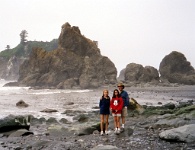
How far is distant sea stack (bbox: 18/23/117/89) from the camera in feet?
308

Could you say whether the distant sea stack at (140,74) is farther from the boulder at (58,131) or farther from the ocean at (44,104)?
the boulder at (58,131)

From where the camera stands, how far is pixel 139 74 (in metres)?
101

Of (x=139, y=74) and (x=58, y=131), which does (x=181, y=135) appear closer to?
(x=58, y=131)

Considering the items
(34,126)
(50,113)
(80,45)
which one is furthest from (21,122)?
(80,45)

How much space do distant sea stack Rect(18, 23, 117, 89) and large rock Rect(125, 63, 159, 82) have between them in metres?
5.68

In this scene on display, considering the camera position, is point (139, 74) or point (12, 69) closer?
point (139, 74)

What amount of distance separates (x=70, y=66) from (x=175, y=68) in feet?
142

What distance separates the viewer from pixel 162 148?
10617 mm

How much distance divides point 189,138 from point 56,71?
9247 centimetres

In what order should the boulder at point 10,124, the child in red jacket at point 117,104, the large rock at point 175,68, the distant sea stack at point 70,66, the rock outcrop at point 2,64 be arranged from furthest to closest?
the rock outcrop at point 2,64
the large rock at point 175,68
the distant sea stack at point 70,66
the boulder at point 10,124
the child in red jacket at point 117,104

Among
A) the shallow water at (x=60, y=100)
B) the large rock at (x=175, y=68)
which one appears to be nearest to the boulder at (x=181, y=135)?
the shallow water at (x=60, y=100)

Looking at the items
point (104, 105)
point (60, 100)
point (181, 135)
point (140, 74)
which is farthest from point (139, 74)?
point (181, 135)

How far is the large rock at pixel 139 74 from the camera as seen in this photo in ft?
329

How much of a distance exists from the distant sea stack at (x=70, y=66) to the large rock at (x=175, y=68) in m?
23.0
